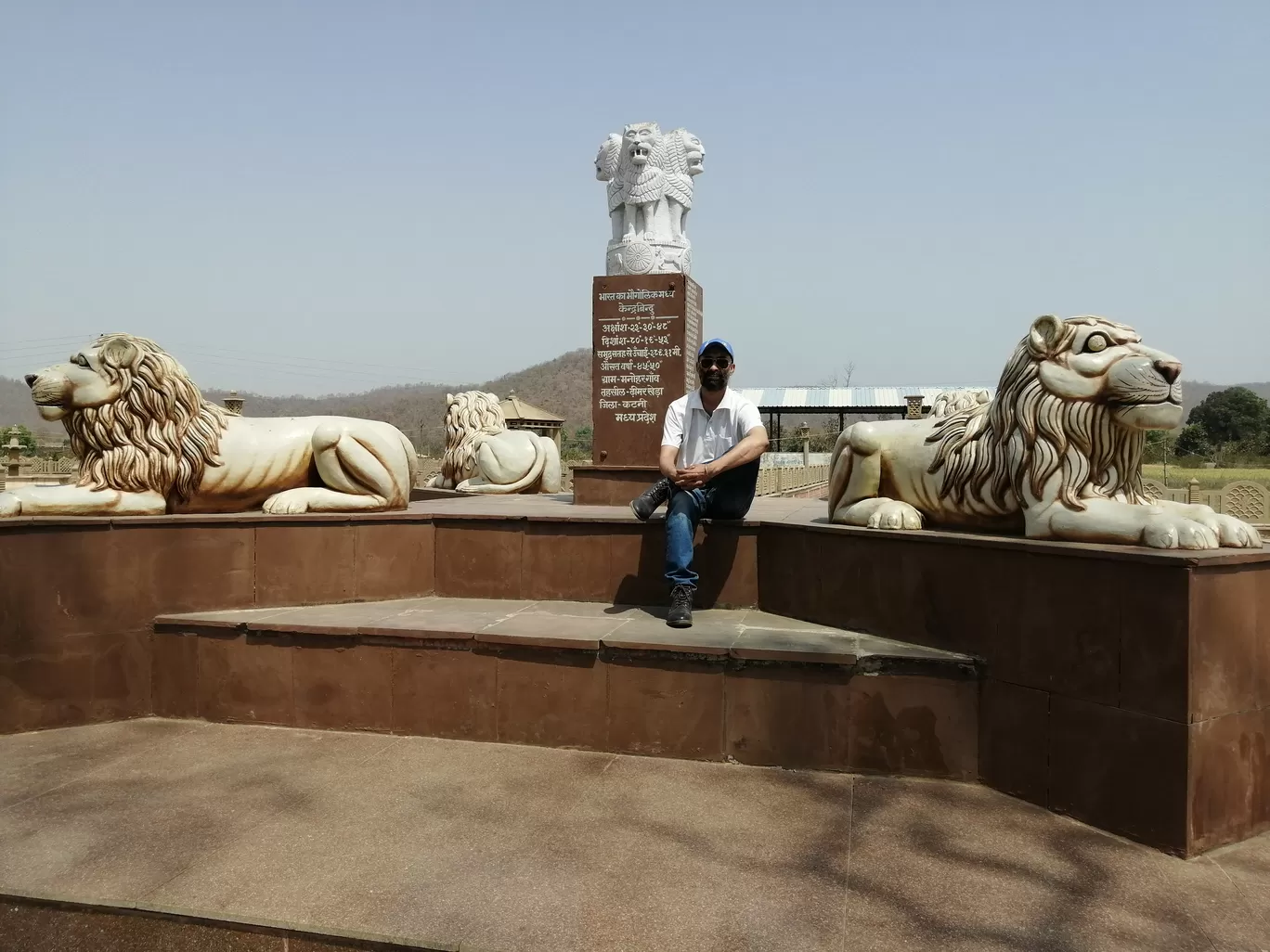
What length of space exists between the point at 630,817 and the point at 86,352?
152 inches

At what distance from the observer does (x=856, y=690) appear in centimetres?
357

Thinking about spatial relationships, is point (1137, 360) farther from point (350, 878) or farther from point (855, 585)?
point (350, 878)

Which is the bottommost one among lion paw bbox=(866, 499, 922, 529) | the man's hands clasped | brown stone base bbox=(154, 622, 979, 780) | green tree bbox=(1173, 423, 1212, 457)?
brown stone base bbox=(154, 622, 979, 780)

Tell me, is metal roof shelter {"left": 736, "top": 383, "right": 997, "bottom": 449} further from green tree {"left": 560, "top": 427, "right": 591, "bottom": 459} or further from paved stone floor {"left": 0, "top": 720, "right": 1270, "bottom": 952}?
paved stone floor {"left": 0, "top": 720, "right": 1270, "bottom": 952}

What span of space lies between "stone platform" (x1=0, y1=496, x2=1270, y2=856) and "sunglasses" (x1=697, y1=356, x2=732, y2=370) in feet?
2.94

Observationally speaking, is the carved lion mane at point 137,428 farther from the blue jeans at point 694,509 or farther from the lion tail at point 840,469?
the lion tail at point 840,469

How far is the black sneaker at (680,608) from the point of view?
4.13 meters

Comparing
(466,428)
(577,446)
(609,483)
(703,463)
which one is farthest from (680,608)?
(577,446)

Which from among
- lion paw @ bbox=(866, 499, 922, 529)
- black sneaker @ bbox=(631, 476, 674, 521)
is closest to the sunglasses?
black sneaker @ bbox=(631, 476, 674, 521)

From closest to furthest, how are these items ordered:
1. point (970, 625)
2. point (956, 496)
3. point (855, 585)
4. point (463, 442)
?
point (970, 625) < point (956, 496) < point (855, 585) < point (463, 442)

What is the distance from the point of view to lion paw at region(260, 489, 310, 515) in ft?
15.8

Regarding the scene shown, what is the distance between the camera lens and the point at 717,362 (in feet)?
14.6

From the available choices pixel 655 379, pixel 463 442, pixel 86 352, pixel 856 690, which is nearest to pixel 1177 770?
pixel 856 690

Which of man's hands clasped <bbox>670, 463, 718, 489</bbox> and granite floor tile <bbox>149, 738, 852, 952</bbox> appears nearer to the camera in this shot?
granite floor tile <bbox>149, 738, 852, 952</bbox>
